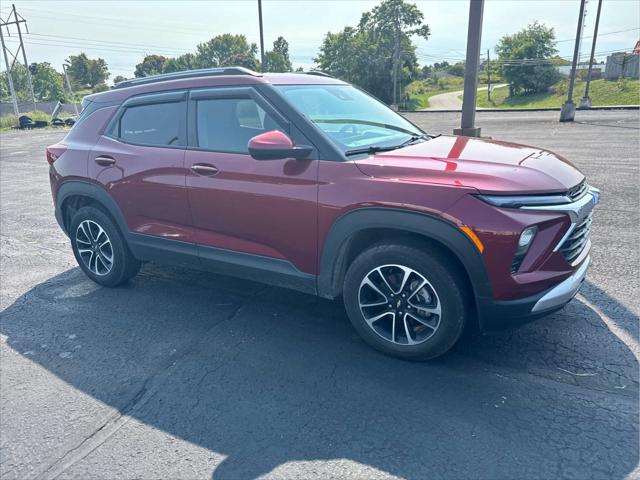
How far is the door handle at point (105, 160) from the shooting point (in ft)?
14.0

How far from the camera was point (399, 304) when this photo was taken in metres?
3.08

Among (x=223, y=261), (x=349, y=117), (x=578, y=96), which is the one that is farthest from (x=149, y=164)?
(x=578, y=96)

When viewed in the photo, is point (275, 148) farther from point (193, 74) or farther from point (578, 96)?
point (578, 96)

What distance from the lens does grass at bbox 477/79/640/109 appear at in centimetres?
3416

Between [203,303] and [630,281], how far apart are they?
373 cm

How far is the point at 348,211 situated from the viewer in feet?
10.1

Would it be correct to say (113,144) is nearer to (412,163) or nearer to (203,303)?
(203,303)

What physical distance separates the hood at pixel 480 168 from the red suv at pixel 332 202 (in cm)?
1

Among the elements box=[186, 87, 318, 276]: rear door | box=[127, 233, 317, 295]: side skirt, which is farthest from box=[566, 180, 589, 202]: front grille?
box=[127, 233, 317, 295]: side skirt

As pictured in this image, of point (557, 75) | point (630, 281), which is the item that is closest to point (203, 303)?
point (630, 281)

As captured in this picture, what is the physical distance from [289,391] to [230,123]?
203cm

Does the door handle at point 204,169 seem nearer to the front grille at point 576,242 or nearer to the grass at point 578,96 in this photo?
the front grille at point 576,242

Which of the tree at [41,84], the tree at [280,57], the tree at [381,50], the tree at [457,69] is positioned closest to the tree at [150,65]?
the tree at [41,84]

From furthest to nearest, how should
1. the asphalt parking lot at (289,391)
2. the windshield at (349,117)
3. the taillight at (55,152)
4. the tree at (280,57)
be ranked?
the tree at (280,57)
the taillight at (55,152)
the windshield at (349,117)
the asphalt parking lot at (289,391)
